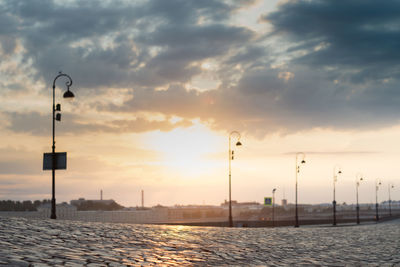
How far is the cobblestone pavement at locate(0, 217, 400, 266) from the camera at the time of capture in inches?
559

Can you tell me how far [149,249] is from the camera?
59.7ft

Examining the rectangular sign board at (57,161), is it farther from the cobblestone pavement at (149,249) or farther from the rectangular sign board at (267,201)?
the rectangular sign board at (267,201)

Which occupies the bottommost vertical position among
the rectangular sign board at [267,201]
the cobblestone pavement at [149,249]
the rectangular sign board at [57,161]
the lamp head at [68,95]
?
the rectangular sign board at [267,201]

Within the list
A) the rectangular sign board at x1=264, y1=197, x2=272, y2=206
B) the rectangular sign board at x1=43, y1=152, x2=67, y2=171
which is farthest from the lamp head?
the rectangular sign board at x1=264, y1=197, x2=272, y2=206

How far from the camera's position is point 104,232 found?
69.3ft

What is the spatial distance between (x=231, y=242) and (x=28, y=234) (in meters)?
11.0

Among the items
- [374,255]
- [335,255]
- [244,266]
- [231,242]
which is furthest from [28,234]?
[374,255]

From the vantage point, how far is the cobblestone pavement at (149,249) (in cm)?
1420

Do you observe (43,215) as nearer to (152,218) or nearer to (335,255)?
(152,218)

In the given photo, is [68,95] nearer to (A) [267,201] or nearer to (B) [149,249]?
(B) [149,249]

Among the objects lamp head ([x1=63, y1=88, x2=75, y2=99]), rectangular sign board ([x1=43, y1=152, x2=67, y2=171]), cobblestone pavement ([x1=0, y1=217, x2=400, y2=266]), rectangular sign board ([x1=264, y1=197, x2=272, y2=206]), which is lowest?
rectangular sign board ([x1=264, y1=197, x2=272, y2=206])

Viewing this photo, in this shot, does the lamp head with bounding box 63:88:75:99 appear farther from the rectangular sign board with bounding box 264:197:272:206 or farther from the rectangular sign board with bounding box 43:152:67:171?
the rectangular sign board with bounding box 264:197:272:206

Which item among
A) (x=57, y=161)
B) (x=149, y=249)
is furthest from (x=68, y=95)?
(x=149, y=249)

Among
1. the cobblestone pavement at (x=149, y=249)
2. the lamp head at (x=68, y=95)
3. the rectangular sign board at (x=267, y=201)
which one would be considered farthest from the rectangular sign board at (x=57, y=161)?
the rectangular sign board at (x=267, y=201)
